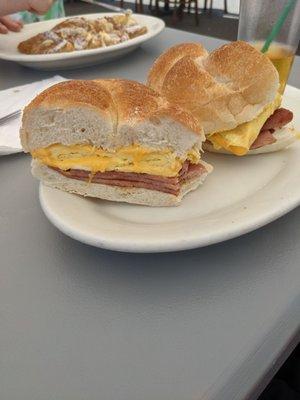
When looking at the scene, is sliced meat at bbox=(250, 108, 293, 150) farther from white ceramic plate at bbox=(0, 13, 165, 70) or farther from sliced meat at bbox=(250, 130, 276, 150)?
white ceramic plate at bbox=(0, 13, 165, 70)

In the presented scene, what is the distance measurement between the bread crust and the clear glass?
0.24m

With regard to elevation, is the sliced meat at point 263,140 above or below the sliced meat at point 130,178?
below

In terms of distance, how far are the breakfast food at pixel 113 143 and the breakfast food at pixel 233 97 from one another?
0.45ft

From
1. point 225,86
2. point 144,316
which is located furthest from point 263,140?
point 144,316

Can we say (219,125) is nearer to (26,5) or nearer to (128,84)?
(128,84)

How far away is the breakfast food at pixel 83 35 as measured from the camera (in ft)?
5.14

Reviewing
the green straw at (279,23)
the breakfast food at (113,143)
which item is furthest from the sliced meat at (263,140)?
the green straw at (279,23)

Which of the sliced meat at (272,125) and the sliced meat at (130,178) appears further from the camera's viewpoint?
the sliced meat at (272,125)

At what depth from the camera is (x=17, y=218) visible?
87 centimetres

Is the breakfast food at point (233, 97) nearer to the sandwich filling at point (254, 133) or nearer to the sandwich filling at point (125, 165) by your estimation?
the sandwich filling at point (254, 133)

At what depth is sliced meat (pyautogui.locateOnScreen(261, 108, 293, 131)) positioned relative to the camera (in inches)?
40.4

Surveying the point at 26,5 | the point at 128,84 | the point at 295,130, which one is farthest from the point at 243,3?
the point at 26,5

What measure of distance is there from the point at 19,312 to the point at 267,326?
340 mm

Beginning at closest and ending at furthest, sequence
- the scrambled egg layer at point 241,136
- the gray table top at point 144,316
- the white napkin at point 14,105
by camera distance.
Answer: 1. the gray table top at point 144,316
2. the scrambled egg layer at point 241,136
3. the white napkin at point 14,105
